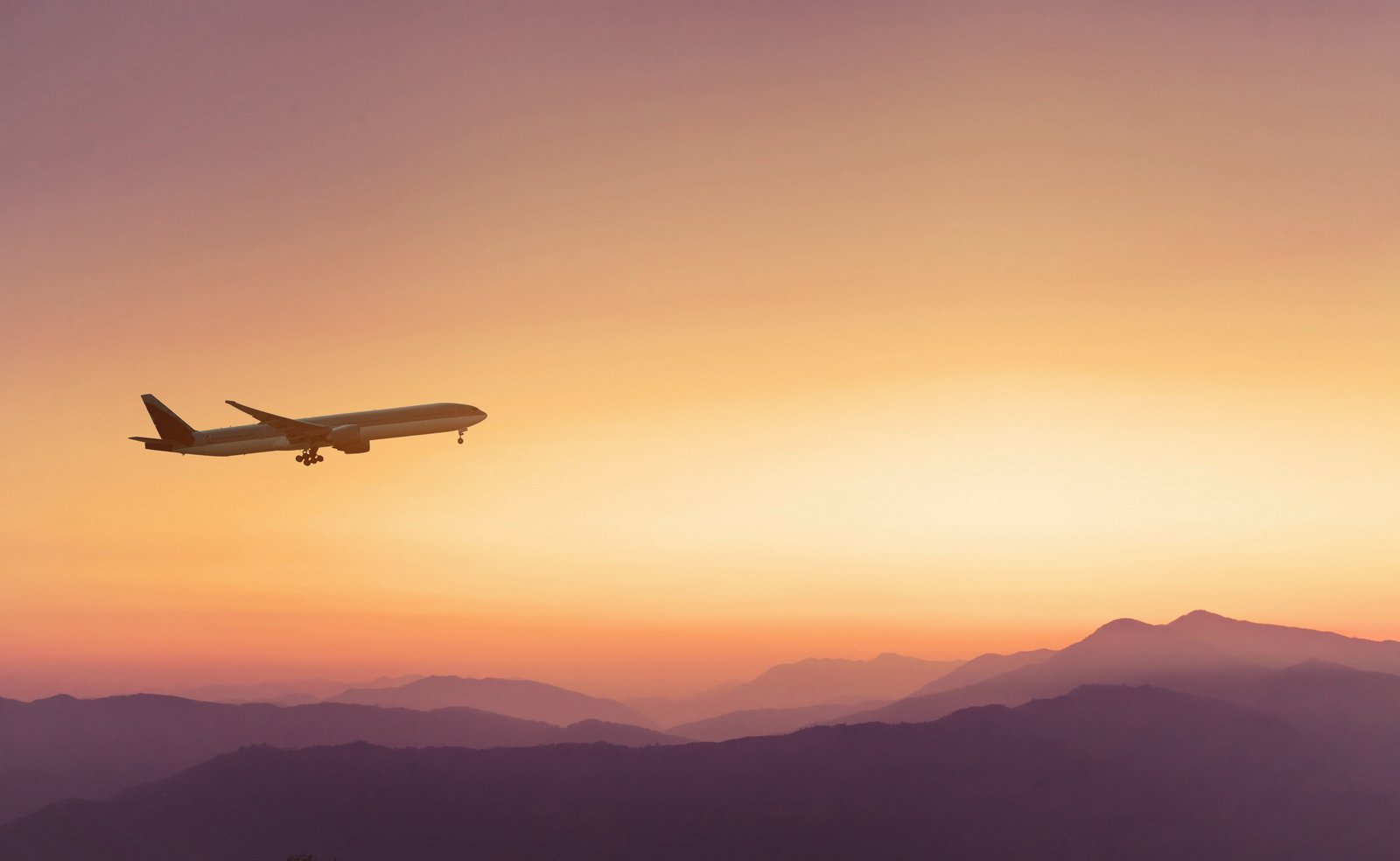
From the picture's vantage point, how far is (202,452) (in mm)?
181750

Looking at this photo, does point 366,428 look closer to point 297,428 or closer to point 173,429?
point 297,428

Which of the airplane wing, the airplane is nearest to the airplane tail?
the airplane

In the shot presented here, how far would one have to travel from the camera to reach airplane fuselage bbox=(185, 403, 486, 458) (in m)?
176

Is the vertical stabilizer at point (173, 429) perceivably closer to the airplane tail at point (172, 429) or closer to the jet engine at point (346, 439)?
the airplane tail at point (172, 429)

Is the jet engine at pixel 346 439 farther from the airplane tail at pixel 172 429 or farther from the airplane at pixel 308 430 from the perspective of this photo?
the airplane tail at pixel 172 429

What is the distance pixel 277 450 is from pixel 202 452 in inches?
513

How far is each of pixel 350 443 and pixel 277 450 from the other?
583 inches

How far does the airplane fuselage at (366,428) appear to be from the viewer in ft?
576

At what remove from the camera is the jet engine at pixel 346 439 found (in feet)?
566

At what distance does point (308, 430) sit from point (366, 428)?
841 centimetres

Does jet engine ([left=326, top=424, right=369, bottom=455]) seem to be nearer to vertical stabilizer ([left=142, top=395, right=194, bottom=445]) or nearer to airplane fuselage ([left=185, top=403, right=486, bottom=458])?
airplane fuselage ([left=185, top=403, right=486, bottom=458])

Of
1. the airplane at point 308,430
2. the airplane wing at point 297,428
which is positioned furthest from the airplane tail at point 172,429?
the airplane wing at point 297,428

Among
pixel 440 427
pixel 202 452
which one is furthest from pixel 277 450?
pixel 440 427

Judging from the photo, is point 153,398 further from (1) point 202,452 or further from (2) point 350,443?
(2) point 350,443
